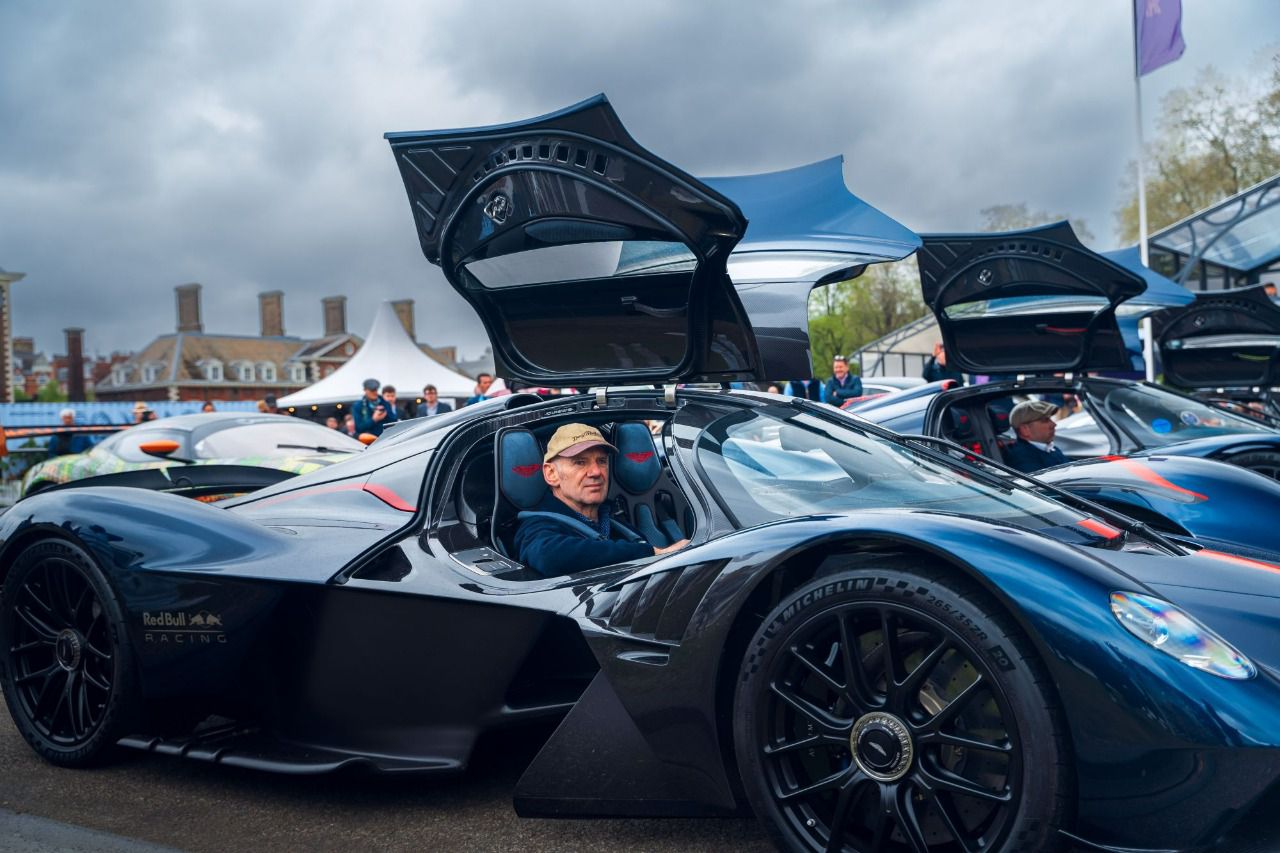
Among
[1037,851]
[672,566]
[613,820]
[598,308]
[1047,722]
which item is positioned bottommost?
[613,820]

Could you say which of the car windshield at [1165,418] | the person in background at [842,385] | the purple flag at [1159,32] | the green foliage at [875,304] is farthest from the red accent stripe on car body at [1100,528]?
the green foliage at [875,304]

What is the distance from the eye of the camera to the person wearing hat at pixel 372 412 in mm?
12750

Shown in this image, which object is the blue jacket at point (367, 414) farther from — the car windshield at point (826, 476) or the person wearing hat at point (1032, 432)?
the car windshield at point (826, 476)

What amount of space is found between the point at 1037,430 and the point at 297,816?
4974 millimetres

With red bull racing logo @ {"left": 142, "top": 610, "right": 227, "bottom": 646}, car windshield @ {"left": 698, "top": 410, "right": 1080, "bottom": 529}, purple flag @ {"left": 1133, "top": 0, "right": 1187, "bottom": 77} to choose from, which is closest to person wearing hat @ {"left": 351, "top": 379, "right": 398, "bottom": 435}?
red bull racing logo @ {"left": 142, "top": 610, "right": 227, "bottom": 646}

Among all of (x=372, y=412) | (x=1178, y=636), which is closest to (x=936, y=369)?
(x=372, y=412)

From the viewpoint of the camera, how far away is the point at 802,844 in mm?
2398

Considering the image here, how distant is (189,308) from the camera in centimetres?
8044

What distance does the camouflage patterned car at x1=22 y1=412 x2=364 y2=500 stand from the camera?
7875 mm

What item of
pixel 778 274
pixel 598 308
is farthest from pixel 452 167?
pixel 778 274

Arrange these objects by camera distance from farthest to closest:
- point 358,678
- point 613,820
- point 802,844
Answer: point 358,678
point 613,820
point 802,844

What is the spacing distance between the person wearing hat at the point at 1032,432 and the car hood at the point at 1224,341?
13.3 ft

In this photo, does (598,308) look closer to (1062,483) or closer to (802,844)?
(802,844)

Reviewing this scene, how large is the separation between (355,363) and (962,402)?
63.1ft
